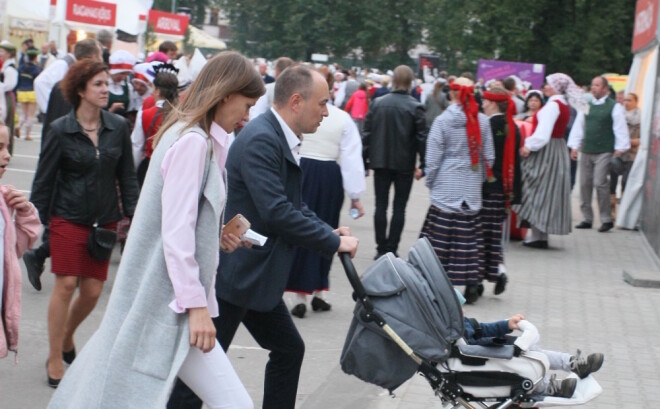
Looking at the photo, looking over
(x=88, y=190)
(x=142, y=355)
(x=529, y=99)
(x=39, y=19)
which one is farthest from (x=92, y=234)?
(x=39, y=19)

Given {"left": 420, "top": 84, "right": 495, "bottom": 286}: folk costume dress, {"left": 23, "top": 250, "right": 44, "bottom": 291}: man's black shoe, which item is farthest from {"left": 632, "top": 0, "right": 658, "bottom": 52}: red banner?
{"left": 23, "top": 250, "right": 44, "bottom": 291}: man's black shoe

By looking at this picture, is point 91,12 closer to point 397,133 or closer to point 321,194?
point 397,133

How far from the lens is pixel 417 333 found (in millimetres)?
4625

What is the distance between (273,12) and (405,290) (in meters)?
79.5

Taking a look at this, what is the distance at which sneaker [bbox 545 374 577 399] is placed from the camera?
509 centimetres

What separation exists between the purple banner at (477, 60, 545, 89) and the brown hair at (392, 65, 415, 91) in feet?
70.6

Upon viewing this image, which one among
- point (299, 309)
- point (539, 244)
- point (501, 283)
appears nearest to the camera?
point (299, 309)

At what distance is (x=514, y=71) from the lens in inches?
1303

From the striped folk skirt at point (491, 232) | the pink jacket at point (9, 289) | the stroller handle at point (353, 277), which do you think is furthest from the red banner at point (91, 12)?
the stroller handle at point (353, 277)

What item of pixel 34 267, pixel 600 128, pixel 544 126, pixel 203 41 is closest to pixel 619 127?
pixel 600 128

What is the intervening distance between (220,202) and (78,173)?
8.85 ft

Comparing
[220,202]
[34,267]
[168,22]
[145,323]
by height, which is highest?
[168,22]

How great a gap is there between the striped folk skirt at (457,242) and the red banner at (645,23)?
7535mm

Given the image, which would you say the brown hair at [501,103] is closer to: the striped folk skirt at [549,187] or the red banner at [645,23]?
the striped folk skirt at [549,187]
